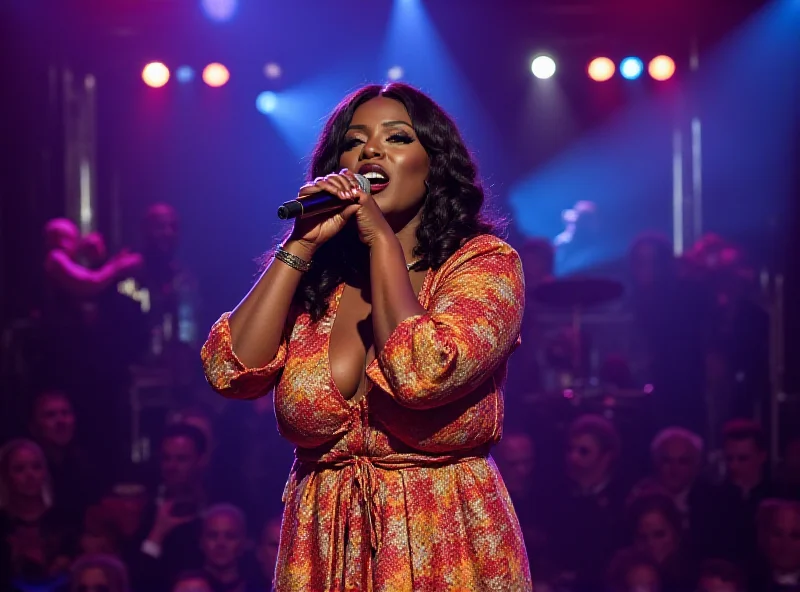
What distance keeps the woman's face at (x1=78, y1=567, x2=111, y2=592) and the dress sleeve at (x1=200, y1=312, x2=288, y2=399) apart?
124 inches

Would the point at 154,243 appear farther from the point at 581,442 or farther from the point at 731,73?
the point at 731,73

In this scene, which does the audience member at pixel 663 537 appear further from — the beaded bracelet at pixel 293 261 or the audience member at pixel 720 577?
the beaded bracelet at pixel 293 261

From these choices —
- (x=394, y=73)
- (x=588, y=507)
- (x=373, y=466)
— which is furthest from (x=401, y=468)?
(x=394, y=73)

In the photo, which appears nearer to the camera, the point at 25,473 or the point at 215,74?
the point at 25,473

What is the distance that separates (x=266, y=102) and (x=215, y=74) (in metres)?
0.38

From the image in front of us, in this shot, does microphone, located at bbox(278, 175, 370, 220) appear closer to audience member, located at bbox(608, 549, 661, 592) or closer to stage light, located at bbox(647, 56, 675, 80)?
audience member, located at bbox(608, 549, 661, 592)

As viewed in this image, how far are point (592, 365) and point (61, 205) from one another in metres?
3.65

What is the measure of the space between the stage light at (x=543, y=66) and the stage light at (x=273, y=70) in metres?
1.69

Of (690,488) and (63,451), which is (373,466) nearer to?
(690,488)

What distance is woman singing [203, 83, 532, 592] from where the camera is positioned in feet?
5.94

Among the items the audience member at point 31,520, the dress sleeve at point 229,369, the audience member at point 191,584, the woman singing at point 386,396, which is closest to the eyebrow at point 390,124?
the woman singing at point 386,396

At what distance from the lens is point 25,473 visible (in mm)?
5480

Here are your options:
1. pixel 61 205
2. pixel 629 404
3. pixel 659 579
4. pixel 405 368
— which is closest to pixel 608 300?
pixel 629 404

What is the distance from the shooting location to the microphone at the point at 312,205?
185 centimetres
